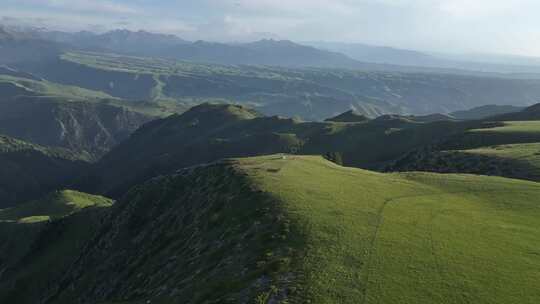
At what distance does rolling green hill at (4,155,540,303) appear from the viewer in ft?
119

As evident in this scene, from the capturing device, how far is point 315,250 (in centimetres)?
4244

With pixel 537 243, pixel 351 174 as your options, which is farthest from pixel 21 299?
pixel 537 243

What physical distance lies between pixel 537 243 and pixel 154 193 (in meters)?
79.7

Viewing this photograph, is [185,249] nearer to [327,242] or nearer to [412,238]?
[327,242]

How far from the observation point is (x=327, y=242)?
4412 centimetres

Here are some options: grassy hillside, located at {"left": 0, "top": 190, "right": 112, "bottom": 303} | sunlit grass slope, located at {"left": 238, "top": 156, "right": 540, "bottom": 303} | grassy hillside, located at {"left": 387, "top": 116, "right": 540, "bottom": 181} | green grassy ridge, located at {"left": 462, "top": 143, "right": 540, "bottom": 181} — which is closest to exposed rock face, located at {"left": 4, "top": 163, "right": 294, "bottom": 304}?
grassy hillside, located at {"left": 0, "top": 190, "right": 112, "bottom": 303}

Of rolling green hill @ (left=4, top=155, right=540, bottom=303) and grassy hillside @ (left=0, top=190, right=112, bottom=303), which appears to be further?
grassy hillside @ (left=0, top=190, right=112, bottom=303)

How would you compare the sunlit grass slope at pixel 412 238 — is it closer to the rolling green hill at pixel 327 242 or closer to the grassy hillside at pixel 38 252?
the rolling green hill at pixel 327 242

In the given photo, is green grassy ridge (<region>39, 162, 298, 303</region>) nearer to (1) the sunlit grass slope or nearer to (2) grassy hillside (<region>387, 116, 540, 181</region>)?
(1) the sunlit grass slope

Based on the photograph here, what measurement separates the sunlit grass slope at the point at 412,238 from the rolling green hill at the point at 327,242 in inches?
5.6

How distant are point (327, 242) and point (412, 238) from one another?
8565 millimetres

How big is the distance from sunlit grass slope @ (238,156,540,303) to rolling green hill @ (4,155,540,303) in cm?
14

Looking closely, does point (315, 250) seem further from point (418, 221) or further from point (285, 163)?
point (285, 163)

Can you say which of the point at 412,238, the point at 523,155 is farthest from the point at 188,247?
the point at 523,155
